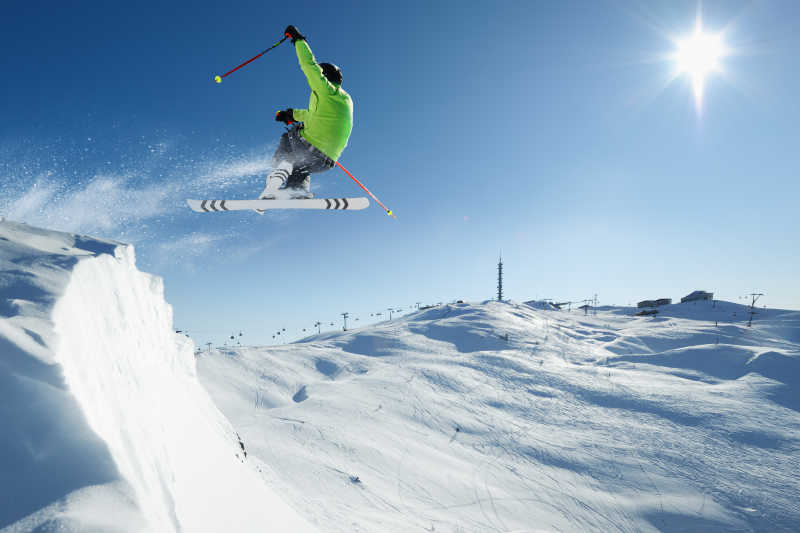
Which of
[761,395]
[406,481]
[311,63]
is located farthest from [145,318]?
[761,395]

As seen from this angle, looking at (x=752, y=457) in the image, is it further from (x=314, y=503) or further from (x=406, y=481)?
(x=314, y=503)

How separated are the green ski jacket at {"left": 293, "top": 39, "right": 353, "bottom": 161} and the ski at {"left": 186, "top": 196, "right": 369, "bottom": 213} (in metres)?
1.39

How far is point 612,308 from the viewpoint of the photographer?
6856 cm

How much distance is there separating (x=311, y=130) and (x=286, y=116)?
25.6 inches

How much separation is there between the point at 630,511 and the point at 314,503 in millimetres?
8595

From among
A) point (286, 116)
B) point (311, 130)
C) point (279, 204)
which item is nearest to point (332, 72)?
point (311, 130)

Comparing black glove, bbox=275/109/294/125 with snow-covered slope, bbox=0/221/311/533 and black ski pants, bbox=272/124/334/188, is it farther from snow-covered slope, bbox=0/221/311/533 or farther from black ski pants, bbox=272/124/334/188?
snow-covered slope, bbox=0/221/311/533

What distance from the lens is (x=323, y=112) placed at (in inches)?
209

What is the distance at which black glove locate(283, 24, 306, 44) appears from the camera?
4759 mm

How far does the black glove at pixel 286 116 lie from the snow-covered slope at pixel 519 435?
6490 mm

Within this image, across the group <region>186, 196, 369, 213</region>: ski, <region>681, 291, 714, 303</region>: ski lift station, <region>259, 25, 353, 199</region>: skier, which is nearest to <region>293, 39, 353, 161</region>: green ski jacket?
<region>259, 25, 353, 199</region>: skier

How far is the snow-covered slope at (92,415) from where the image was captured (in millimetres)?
1376

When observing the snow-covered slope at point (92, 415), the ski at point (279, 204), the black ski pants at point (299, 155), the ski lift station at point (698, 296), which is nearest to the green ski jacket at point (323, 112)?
the black ski pants at point (299, 155)

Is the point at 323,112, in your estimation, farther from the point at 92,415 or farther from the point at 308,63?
the point at 92,415
